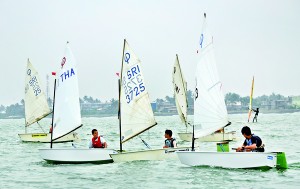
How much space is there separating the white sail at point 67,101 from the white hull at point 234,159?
6.65m

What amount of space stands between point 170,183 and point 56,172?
516 cm

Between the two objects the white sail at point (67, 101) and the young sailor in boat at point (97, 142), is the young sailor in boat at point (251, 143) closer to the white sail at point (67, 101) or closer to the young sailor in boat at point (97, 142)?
the young sailor in boat at point (97, 142)

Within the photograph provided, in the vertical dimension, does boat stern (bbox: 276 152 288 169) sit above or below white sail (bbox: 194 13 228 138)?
below

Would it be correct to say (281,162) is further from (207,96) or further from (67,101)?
(67,101)

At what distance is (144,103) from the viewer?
25.3 m

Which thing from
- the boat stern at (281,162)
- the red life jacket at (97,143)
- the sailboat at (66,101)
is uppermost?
the sailboat at (66,101)

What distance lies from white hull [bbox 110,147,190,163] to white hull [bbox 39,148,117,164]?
1.25ft

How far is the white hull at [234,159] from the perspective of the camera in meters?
19.9

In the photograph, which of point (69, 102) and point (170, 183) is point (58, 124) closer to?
point (69, 102)

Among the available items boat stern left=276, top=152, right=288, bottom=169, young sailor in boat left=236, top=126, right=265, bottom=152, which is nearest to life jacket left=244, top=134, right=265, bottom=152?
young sailor in boat left=236, top=126, right=265, bottom=152

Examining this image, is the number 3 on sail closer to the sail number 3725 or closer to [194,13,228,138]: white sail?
the sail number 3725

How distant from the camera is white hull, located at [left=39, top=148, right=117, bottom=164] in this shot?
23297 mm

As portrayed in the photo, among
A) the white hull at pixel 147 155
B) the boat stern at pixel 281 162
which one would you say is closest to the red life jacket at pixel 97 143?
the white hull at pixel 147 155

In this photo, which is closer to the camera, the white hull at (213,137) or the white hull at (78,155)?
the white hull at (78,155)
